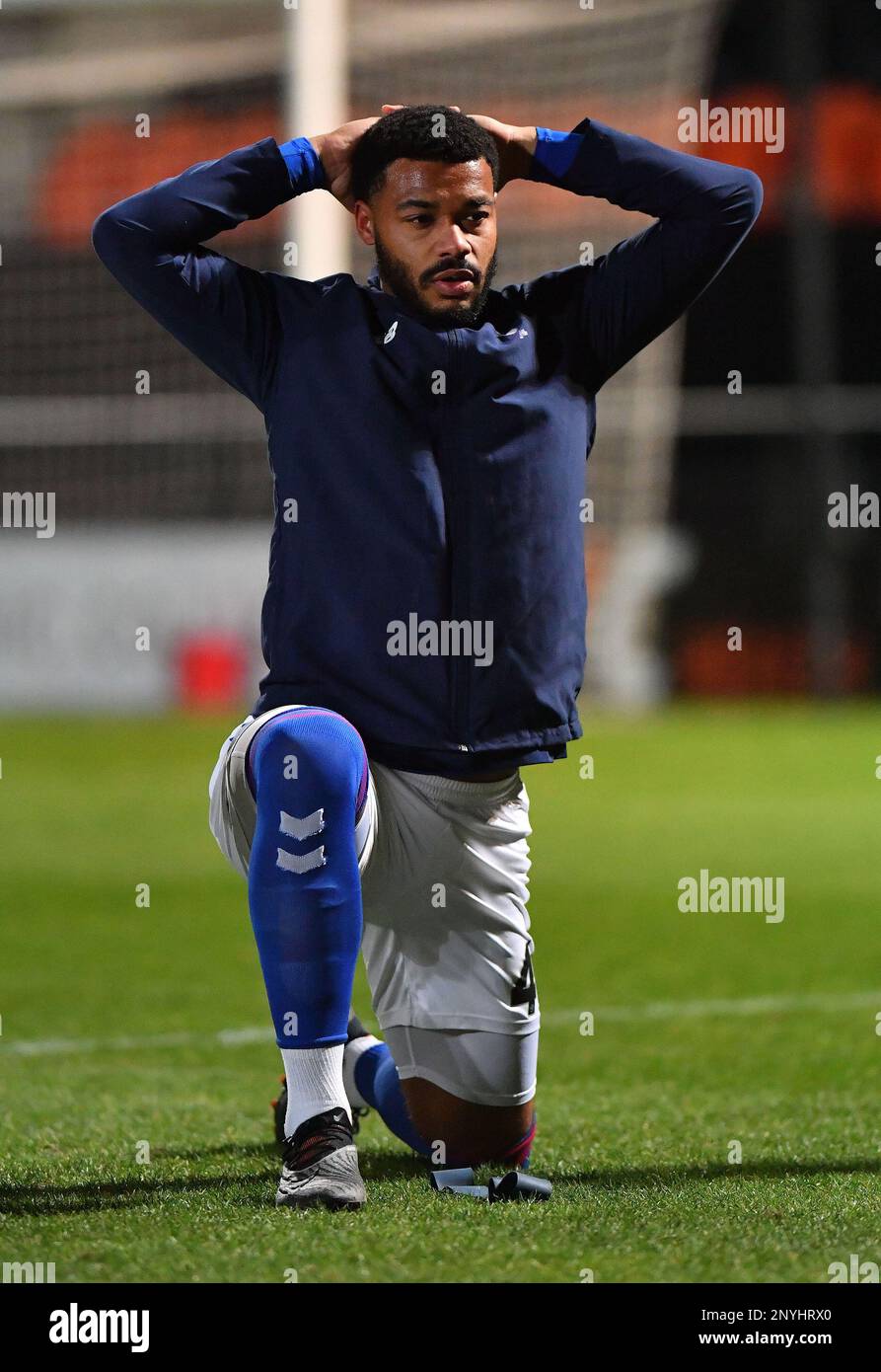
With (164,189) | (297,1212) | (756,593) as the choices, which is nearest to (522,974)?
(297,1212)

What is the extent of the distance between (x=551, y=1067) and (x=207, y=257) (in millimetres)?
2130

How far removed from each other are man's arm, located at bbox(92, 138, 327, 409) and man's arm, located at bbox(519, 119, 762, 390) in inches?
17.2

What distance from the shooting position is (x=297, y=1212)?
9.68 feet

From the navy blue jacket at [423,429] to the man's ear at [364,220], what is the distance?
85 millimetres

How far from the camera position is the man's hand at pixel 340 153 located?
133 inches

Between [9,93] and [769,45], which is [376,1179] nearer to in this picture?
[9,93]

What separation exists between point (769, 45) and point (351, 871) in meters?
22.2

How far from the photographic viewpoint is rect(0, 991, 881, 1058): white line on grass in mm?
4941
